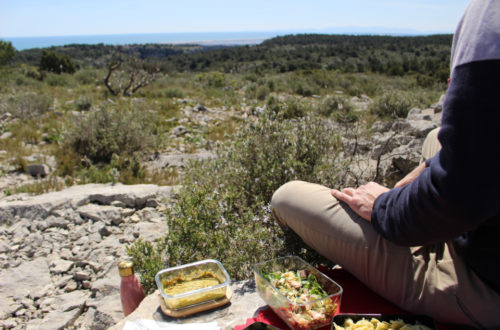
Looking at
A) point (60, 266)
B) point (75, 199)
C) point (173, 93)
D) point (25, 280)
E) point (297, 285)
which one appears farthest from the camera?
point (173, 93)

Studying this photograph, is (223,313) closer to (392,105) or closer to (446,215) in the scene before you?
(446,215)

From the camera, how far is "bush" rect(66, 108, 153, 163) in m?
6.65

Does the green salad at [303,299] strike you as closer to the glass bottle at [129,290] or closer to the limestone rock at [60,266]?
the glass bottle at [129,290]

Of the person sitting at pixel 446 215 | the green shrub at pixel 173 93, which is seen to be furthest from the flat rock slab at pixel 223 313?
the green shrub at pixel 173 93

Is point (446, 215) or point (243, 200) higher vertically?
point (446, 215)

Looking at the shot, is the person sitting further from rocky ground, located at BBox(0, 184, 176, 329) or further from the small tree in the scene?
the small tree

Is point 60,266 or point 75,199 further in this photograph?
point 75,199

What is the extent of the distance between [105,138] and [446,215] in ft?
20.2

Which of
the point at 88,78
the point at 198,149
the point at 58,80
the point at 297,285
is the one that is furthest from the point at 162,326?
the point at 88,78

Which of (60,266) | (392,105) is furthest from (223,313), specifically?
(392,105)

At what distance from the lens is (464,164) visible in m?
1.27

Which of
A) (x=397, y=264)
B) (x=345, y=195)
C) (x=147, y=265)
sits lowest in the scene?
Result: (x=147, y=265)

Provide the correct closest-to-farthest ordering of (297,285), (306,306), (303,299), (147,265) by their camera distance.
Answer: (306,306), (303,299), (297,285), (147,265)

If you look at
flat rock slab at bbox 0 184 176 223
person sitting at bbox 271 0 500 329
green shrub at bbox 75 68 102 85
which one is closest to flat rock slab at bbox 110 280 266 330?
person sitting at bbox 271 0 500 329
